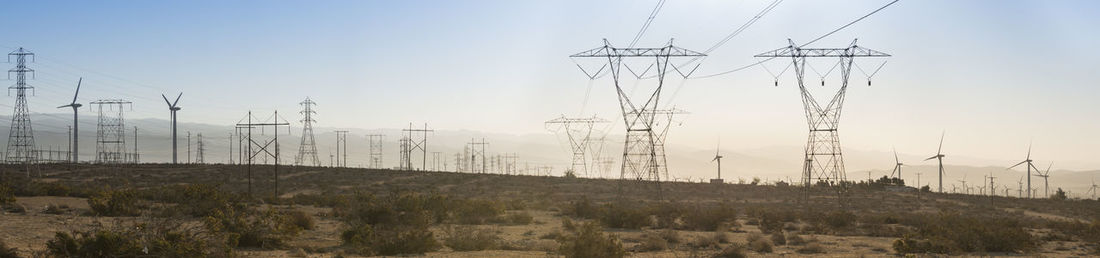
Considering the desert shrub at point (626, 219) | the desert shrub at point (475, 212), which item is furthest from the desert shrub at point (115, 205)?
the desert shrub at point (626, 219)

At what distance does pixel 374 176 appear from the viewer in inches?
4828

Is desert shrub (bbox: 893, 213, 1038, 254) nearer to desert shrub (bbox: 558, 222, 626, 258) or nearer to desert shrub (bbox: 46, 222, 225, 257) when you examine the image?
desert shrub (bbox: 558, 222, 626, 258)

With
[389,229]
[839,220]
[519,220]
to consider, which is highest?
[389,229]

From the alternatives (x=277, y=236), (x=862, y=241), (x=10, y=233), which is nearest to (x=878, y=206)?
(x=862, y=241)

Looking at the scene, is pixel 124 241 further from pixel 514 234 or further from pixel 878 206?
pixel 878 206

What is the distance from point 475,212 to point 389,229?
1767 cm

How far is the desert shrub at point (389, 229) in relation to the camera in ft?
119

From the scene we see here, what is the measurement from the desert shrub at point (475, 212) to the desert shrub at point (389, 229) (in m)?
5.73

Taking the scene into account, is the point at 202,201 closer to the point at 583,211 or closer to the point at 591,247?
the point at 583,211

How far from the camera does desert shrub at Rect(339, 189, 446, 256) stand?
3625cm

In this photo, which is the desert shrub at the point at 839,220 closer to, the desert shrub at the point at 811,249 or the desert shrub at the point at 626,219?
the desert shrub at the point at 626,219

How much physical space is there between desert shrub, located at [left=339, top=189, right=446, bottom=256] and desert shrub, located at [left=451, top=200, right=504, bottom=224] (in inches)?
226

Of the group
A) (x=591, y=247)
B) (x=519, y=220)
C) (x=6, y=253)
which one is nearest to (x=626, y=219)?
(x=519, y=220)

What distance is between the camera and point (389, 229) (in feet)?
136
